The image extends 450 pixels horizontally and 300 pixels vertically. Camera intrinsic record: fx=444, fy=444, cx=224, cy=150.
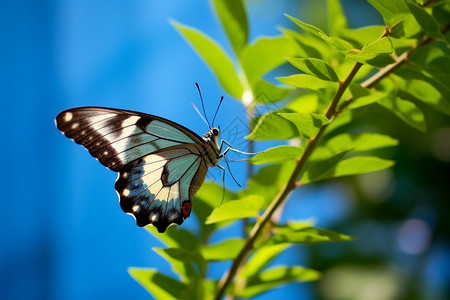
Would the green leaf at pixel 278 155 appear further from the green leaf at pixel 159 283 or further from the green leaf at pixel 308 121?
the green leaf at pixel 159 283

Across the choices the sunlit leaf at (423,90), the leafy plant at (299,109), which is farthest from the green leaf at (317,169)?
the sunlit leaf at (423,90)

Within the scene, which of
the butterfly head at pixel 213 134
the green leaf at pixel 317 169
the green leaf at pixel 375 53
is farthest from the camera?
the butterfly head at pixel 213 134

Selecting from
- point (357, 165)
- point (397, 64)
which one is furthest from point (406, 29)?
point (357, 165)

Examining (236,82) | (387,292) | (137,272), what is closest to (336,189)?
(387,292)

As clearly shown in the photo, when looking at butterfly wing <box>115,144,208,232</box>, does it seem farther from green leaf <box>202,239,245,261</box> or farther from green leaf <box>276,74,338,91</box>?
green leaf <box>276,74,338,91</box>

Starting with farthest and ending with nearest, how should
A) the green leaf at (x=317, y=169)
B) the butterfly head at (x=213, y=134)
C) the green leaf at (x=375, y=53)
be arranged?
the butterfly head at (x=213, y=134) → the green leaf at (x=317, y=169) → the green leaf at (x=375, y=53)

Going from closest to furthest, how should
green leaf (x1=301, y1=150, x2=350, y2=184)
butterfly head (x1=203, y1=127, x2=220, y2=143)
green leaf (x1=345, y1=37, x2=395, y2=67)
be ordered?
1. green leaf (x1=345, y1=37, x2=395, y2=67)
2. green leaf (x1=301, y1=150, x2=350, y2=184)
3. butterfly head (x1=203, y1=127, x2=220, y2=143)

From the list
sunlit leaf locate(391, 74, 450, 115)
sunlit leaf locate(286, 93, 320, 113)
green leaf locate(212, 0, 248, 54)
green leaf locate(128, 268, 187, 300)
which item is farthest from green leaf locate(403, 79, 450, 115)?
green leaf locate(128, 268, 187, 300)
